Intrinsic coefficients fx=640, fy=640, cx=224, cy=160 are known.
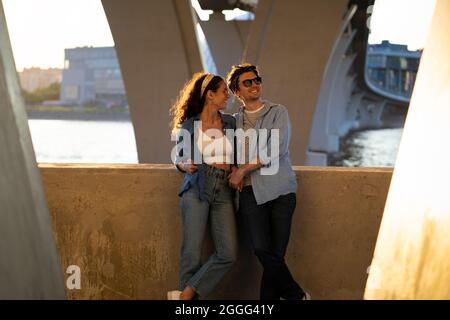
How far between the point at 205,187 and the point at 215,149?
0.25m

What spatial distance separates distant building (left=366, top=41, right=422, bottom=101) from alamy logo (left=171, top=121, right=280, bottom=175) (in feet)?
293

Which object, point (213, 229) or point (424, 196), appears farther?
point (213, 229)

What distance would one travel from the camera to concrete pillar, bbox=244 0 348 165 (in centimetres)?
1397

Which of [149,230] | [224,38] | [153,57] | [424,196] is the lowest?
[224,38]

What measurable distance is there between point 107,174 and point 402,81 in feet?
325

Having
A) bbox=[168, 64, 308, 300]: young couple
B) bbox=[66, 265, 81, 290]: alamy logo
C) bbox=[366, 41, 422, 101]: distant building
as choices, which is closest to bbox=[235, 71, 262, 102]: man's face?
bbox=[168, 64, 308, 300]: young couple

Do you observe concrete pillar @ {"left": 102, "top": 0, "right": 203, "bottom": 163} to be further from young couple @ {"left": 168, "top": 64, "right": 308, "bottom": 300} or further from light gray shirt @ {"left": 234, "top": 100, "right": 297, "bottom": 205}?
light gray shirt @ {"left": 234, "top": 100, "right": 297, "bottom": 205}

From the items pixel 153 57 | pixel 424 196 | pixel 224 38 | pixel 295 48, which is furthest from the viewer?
pixel 224 38

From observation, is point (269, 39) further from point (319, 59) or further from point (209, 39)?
point (209, 39)

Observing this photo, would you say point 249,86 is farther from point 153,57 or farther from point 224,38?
point 224,38

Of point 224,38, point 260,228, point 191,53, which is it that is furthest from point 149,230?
point 224,38

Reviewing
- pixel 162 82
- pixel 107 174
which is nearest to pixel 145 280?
pixel 107 174

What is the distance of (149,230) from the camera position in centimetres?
449

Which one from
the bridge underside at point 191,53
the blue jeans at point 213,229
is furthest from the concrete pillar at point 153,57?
the blue jeans at point 213,229
